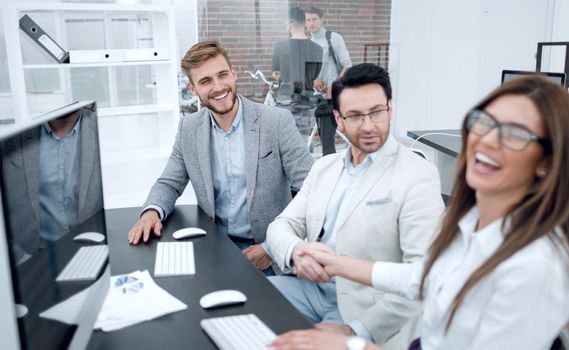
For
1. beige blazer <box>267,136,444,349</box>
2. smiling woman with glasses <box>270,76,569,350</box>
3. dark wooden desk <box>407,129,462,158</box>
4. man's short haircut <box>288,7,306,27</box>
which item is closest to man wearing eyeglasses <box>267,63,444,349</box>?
beige blazer <box>267,136,444,349</box>

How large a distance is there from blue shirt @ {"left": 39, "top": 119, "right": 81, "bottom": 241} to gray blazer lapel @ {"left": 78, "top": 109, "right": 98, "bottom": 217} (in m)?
0.03

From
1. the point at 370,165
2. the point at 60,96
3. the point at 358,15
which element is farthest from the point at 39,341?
the point at 358,15

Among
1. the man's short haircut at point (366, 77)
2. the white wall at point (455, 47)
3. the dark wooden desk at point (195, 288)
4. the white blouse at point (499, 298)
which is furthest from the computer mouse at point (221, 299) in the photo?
the white wall at point (455, 47)

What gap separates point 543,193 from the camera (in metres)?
0.89

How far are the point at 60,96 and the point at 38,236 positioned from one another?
4.19 metres

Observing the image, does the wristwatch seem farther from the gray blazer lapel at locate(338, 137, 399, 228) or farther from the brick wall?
the brick wall

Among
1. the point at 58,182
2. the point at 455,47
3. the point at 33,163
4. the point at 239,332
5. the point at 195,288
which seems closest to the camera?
the point at 33,163

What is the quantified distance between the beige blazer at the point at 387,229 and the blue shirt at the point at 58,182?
76 centimetres

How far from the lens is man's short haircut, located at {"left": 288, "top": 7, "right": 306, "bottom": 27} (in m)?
5.22

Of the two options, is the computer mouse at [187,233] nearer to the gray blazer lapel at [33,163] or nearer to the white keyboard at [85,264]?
the white keyboard at [85,264]

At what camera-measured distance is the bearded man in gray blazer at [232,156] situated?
2135mm

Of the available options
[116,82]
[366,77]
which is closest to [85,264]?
[366,77]

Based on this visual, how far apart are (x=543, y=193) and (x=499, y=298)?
20 cm

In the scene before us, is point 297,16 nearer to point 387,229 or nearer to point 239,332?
point 387,229
